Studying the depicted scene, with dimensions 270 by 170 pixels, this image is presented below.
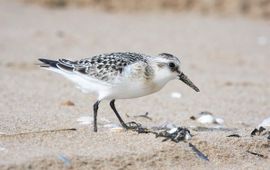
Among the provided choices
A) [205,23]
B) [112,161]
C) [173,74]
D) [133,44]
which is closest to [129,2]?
[205,23]

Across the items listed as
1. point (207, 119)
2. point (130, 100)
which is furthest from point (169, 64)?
point (130, 100)

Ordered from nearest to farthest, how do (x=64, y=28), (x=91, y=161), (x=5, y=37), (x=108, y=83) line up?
(x=91, y=161), (x=108, y=83), (x=5, y=37), (x=64, y=28)

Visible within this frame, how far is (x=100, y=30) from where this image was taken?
11.9m

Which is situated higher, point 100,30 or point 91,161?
point 100,30

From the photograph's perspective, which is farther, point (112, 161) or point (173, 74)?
point (173, 74)

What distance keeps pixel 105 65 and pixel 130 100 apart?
1.77 meters

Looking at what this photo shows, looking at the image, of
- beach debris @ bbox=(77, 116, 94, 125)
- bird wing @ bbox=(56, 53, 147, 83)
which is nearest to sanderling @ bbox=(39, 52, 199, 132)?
bird wing @ bbox=(56, 53, 147, 83)

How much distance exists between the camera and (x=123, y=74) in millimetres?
6180

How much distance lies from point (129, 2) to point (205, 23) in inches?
60.2

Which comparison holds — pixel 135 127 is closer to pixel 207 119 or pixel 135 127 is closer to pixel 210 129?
pixel 210 129

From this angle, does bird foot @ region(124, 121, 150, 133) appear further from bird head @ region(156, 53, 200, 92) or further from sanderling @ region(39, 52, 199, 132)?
bird head @ region(156, 53, 200, 92)

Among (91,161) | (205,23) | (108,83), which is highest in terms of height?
(205,23)

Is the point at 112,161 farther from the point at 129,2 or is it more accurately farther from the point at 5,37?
the point at 129,2

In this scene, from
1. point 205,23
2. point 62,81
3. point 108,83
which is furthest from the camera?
point 205,23
